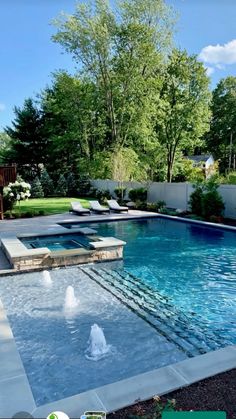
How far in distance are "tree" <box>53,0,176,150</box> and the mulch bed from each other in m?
21.1

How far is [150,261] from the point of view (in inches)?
335

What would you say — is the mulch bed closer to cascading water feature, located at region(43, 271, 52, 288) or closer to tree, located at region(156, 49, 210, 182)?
cascading water feature, located at region(43, 271, 52, 288)

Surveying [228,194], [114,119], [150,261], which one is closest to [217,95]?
[114,119]

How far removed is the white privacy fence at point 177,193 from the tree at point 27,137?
13.5m

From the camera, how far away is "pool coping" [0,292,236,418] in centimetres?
281

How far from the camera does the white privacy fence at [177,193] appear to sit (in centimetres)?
1472

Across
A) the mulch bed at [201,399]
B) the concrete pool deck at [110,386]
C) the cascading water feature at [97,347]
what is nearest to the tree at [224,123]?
the cascading water feature at [97,347]

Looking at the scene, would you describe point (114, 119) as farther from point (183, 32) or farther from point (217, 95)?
point (217, 95)

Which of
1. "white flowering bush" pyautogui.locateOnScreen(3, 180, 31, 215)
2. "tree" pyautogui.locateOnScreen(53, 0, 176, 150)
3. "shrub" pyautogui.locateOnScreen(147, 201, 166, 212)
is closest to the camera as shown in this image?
"white flowering bush" pyautogui.locateOnScreen(3, 180, 31, 215)

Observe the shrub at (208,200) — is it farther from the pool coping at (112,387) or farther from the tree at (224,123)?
the tree at (224,123)

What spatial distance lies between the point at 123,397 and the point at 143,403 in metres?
0.19

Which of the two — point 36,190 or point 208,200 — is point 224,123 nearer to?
point 36,190

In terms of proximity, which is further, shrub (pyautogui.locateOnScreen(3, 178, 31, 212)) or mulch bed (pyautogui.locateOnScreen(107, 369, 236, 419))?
shrub (pyautogui.locateOnScreen(3, 178, 31, 212))

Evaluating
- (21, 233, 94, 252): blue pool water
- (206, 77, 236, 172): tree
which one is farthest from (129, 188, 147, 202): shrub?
(206, 77, 236, 172): tree
